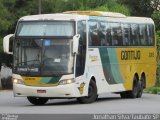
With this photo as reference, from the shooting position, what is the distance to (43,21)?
26500 millimetres

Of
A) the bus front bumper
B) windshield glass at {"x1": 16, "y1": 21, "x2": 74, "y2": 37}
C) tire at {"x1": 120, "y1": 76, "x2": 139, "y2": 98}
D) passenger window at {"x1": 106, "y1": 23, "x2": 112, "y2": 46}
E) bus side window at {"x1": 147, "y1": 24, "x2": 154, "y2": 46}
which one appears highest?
windshield glass at {"x1": 16, "y1": 21, "x2": 74, "y2": 37}

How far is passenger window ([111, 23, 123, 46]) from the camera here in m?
29.6

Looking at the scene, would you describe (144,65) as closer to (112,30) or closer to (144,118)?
(112,30)

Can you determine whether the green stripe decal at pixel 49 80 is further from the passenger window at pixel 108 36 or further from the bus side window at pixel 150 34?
the bus side window at pixel 150 34

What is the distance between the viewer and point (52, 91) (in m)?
25.5

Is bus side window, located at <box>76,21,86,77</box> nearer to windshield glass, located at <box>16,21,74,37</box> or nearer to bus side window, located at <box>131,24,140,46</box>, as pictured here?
windshield glass, located at <box>16,21,74,37</box>

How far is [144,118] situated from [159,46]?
111 ft

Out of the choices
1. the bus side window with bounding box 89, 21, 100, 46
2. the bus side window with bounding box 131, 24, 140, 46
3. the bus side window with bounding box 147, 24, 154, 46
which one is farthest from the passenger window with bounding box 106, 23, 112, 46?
the bus side window with bounding box 147, 24, 154, 46

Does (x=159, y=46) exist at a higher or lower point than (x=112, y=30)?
lower

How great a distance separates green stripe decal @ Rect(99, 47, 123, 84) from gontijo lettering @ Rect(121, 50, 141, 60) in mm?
A: 863

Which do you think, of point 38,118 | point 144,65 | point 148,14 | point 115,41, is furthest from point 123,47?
point 148,14

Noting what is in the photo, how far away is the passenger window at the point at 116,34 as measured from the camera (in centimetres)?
2959

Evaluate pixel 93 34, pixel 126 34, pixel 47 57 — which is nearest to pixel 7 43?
pixel 47 57

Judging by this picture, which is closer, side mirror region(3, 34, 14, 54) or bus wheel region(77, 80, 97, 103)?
side mirror region(3, 34, 14, 54)
